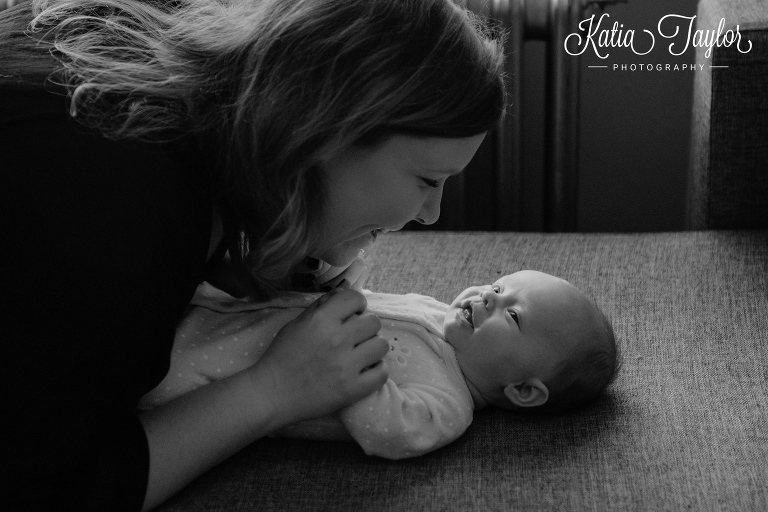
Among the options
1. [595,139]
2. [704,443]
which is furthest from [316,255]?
[595,139]

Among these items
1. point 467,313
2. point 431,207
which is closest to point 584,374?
point 467,313

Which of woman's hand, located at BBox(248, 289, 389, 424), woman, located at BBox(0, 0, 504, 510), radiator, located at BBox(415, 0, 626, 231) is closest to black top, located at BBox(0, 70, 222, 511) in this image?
woman, located at BBox(0, 0, 504, 510)

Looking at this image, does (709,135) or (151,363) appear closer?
(151,363)

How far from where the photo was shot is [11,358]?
81 cm

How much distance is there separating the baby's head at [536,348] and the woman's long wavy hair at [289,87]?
0.87ft

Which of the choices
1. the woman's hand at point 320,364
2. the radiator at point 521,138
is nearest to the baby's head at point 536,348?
the woman's hand at point 320,364

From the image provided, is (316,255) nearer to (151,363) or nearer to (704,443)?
(151,363)

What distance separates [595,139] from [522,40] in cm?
43

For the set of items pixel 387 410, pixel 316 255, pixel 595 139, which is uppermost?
pixel 316 255

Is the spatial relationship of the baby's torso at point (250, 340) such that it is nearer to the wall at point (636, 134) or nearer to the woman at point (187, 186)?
the woman at point (187, 186)

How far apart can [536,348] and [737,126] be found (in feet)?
2.32

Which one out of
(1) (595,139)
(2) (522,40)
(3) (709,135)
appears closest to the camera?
(3) (709,135)

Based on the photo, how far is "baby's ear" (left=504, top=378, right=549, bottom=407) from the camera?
1094 millimetres

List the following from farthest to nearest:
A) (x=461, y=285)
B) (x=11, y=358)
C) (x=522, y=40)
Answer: (x=522, y=40), (x=461, y=285), (x=11, y=358)
